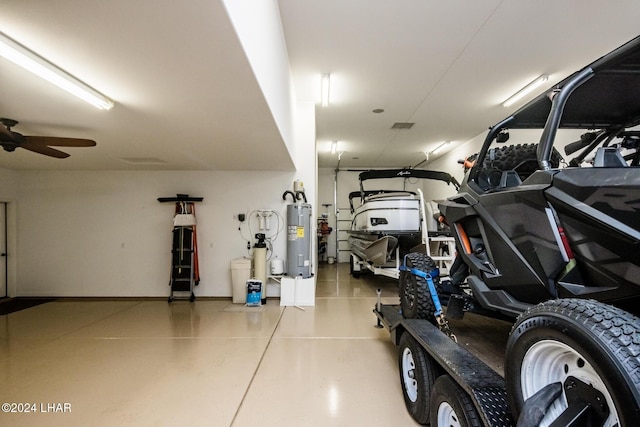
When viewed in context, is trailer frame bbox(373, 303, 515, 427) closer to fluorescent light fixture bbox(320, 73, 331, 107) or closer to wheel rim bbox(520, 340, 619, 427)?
wheel rim bbox(520, 340, 619, 427)

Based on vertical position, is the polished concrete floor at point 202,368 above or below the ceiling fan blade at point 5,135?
below

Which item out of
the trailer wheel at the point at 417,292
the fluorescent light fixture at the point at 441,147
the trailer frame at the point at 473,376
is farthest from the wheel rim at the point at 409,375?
the fluorescent light fixture at the point at 441,147

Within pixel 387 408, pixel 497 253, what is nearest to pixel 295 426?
pixel 387 408

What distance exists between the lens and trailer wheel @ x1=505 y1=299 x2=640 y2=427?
76 centimetres

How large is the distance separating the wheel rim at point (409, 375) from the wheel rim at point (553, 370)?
3.78 feet

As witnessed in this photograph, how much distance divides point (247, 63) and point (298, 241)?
11.6ft

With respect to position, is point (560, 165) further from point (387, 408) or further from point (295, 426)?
point (295, 426)

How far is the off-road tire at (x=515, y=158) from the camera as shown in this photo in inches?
88.7

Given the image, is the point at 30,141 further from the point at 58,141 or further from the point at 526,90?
the point at 526,90

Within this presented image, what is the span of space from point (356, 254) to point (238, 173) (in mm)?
3762

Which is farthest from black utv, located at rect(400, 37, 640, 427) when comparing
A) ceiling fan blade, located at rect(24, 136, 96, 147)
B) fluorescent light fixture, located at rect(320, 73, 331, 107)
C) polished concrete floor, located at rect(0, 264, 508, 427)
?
ceiling fan blade, located at rect(24, 136, 96, 147)

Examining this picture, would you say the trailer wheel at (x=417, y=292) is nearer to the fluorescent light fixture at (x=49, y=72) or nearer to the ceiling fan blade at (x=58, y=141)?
the fluorescent light fixture at (x=49, y=72)

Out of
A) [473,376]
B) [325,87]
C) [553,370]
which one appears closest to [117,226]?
[325,87]

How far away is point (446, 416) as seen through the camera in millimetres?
1565
